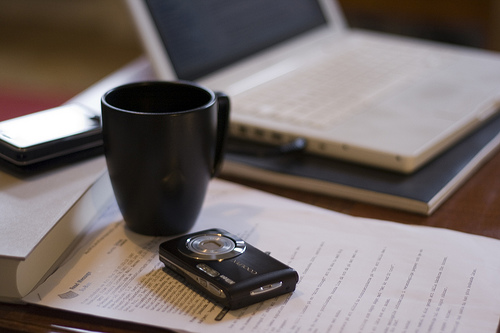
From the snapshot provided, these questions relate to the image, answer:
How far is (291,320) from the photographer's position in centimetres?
45

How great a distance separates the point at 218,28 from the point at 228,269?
0.54 meters

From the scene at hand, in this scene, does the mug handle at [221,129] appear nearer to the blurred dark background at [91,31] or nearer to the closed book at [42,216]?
the closed book at [42,216]

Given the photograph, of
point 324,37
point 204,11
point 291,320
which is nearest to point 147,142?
point 291,320

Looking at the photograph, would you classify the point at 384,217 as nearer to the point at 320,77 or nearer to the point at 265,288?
the point at 265,288

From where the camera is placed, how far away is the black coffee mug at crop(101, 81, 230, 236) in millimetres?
513

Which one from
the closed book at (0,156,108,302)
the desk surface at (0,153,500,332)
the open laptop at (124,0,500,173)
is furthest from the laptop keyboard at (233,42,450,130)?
the closed book at (0,156,108,302)

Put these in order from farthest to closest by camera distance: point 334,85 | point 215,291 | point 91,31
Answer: point 91,31
point 334,85
point 215,291

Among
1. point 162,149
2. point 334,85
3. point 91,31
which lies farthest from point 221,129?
point 91,31

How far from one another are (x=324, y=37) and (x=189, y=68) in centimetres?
37

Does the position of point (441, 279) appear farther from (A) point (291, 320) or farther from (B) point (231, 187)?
(B) point (231, 187)

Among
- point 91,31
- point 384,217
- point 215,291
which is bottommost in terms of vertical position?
point 91,31

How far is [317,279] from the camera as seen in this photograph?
508mm

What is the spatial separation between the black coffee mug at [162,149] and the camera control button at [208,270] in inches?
3.5

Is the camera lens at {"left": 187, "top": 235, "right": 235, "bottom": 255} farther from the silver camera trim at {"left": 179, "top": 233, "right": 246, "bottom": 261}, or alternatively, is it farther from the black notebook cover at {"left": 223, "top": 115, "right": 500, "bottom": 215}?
the black notebook cover at {"left": 223, "top": 115, "right": 500, "bottom": 215}
